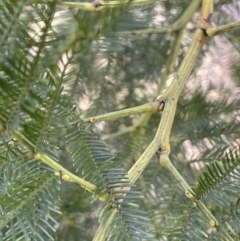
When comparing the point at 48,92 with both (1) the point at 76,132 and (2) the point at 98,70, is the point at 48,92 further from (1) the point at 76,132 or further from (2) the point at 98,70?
(2) the point at 98,70

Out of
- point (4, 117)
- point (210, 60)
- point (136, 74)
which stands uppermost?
point (210, 60)

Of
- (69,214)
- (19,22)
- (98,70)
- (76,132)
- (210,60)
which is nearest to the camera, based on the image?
(19,22)

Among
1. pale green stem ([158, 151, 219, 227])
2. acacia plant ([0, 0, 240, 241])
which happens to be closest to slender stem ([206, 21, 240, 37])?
acacia plant ([0, 0, 240, 241])

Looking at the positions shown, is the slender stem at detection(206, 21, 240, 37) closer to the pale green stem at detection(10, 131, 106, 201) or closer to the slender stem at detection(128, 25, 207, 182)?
the slender stem at detection(128, 25, 207, 182)

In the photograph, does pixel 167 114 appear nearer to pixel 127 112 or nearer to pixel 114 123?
pixel 127 112

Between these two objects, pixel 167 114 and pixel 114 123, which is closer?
pixel 167 114

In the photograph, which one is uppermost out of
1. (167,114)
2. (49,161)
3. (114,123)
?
(114,123)

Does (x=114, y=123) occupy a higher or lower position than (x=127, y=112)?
higher

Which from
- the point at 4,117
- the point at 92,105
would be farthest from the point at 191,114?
the point at 4,117

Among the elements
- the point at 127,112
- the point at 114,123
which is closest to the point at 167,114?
the point at 127,112
